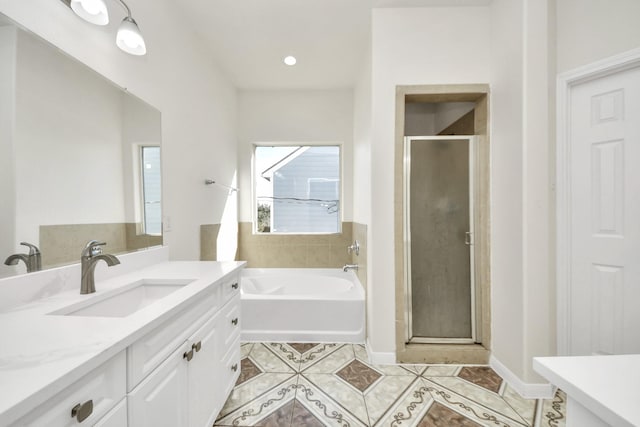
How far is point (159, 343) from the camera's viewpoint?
2.86ft

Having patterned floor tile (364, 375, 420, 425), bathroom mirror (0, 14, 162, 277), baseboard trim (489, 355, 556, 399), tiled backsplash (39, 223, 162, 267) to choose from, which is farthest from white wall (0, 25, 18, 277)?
baseboard trim (489, 355, 556, 399)

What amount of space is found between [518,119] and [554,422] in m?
1.80

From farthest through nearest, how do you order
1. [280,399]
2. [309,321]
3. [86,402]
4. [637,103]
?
[309,321] → [280,399] → [637,103] → [86,402]

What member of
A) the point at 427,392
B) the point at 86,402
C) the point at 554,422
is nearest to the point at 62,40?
the point at 86,402

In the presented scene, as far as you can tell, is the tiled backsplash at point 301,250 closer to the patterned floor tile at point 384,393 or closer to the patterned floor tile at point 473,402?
the patterned floor tile at point 384,393

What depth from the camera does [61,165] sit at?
111 cm

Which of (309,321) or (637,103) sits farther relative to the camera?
(309,321)

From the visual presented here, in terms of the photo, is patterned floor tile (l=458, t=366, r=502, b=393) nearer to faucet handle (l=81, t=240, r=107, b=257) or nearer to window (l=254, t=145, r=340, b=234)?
window (l=254, t=145, r=340, b=234)

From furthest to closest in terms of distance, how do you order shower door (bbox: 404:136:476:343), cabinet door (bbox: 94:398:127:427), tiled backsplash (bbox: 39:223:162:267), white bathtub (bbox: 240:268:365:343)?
white bathtub (bbox: 240:268:365:343) < shower door (bbox: 404:136:476:343) < tiled backsplash (bbox: 39:223:162:267) < cabinet door (bbox: 94:398:127:427)

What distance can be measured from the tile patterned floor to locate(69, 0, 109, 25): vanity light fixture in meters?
2.14

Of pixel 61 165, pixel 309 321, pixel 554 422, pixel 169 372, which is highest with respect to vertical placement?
pixel 61 165

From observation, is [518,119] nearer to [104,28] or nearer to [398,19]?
[398,19]

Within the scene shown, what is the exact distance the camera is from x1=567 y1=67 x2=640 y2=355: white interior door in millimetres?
1423

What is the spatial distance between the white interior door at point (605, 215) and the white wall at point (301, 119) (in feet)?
6.93
